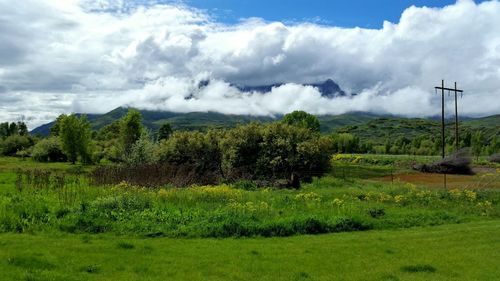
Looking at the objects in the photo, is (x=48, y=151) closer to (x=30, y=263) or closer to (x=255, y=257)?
(x=30, y=263)

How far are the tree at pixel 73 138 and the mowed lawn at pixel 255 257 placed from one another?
191ft

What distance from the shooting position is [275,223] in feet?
53.3

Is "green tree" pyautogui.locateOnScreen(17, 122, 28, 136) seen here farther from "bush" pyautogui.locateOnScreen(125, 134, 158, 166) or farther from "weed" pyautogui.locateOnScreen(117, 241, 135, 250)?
"weed" pyautogui.locateOnScreen(117, 241, 135, 250)

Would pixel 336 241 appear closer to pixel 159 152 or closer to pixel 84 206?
pixel 84 206

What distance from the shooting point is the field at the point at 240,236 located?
1087cm

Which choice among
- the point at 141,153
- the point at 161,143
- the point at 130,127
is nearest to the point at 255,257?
the point at 161,143

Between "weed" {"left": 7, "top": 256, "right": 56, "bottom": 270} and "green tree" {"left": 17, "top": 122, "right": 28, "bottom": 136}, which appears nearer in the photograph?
"weed" {"left": 7, "top": 256, "right": 56, "bottom": 270}

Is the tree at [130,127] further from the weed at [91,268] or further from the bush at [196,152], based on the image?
the weed at [91,268]

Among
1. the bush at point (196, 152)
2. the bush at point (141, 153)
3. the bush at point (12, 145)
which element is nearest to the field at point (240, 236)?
the bush at point (196, 152)

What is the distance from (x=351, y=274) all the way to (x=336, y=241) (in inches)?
152

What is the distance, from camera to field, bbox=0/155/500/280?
1087 centimetres

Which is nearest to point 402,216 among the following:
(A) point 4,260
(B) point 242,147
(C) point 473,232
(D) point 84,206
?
(C) point 473,232

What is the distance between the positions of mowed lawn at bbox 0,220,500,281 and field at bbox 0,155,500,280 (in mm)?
30

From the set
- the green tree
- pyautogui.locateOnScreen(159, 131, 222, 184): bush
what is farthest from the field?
the green tree
